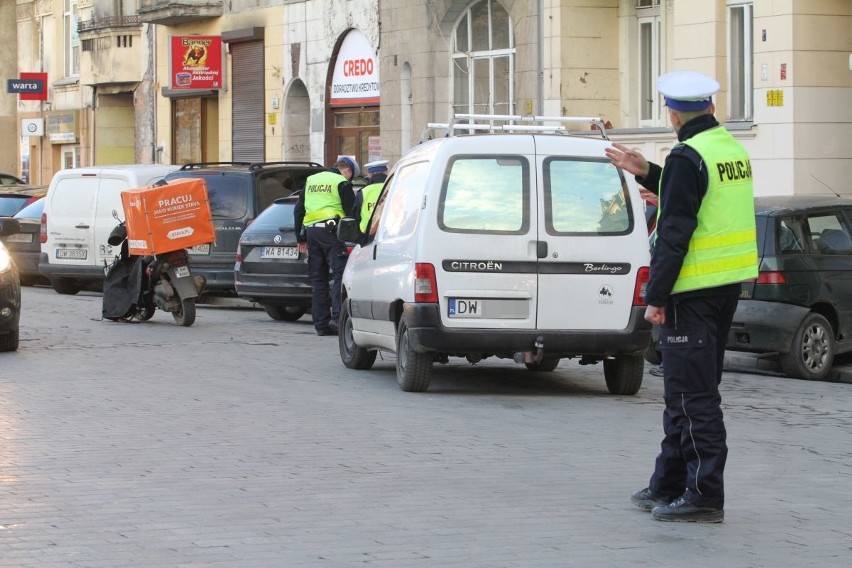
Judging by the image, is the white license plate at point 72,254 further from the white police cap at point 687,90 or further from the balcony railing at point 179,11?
the balcony railing at point 179,11

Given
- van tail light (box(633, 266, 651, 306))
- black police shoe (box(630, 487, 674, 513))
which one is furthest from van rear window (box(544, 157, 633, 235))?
black police shoe (box(630, 487, 674, 513))

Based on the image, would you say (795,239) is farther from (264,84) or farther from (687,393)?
(264,84)

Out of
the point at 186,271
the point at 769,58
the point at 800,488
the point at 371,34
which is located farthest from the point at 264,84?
the point at 800,488

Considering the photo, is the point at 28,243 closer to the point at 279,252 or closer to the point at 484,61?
the point at 279,252

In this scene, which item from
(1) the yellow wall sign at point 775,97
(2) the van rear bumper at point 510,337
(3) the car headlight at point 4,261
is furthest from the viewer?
(1) the yellow wall sign at point 775,97

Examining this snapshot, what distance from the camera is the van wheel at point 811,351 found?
14102 mm

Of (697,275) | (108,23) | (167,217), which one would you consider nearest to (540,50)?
(167,217)

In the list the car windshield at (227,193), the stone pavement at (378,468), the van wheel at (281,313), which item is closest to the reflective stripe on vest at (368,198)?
the stone pavement at (378,468)

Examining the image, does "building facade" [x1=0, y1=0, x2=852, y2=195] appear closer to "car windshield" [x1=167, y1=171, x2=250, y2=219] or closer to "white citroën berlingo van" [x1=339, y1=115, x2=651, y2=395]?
"car windshield" [x1=167, y1=171, x2=250, y2=219]

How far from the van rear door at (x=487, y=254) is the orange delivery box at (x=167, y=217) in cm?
715

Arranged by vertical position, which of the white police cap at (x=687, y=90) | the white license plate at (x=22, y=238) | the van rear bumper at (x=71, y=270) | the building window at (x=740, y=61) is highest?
the building window at (x=740, y=61)

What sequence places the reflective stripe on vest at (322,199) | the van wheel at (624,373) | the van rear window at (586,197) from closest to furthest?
1. the van rear window at (586,197)
2. the van wheel at (624,373)
3. the reflective stripe on vest at (322,199)

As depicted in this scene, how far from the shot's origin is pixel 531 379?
536 inches

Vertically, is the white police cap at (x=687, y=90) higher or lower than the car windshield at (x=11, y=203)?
higher
